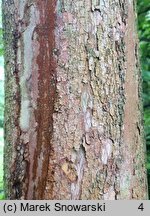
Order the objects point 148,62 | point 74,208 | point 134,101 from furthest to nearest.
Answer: point 148,62, point 134,101, point 74,208

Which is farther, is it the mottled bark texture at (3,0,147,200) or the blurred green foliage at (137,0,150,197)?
the blurred green foliage at (137,0,150,197)

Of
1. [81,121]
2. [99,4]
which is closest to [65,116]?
[81,121]

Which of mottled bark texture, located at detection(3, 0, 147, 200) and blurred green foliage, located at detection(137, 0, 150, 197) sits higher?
blurred green foliage, located at detection(137, 0, 150, 197)

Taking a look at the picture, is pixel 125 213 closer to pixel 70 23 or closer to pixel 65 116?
pixel 65 116

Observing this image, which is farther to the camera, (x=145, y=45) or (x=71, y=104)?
(x=145, y=45)

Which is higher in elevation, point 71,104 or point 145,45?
point 145,45

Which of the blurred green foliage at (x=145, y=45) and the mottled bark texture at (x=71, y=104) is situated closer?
the mottled bark texture at (x=71, y=104)

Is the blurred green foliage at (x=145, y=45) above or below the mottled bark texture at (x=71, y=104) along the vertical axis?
above

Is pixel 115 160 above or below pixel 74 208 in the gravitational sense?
above
